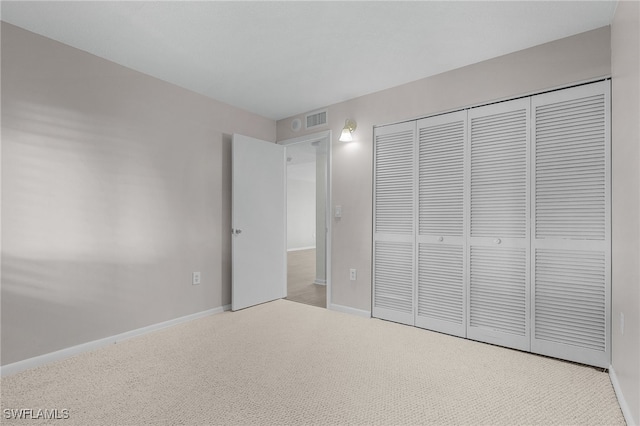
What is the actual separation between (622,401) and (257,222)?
332 centimetres

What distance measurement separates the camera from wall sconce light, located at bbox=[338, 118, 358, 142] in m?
3.41

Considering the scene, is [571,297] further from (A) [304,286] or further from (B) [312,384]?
(A) [304,286]

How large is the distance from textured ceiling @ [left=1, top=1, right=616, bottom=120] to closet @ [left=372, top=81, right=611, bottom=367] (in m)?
0.52

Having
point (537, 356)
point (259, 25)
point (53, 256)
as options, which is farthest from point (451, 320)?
point (53, 256)

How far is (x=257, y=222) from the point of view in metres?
3.83

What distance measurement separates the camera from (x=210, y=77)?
3004mm

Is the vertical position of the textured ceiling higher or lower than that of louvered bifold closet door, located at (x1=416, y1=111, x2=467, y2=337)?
higher

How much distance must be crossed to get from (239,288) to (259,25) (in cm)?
262

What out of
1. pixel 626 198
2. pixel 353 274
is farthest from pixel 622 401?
pixel 353 274

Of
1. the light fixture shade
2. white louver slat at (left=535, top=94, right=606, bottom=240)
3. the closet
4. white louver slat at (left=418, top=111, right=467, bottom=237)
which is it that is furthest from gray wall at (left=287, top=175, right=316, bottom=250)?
white louver slat at (left=535, top=94, right=606, bottom=240)

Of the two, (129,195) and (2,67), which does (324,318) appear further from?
(2,67)

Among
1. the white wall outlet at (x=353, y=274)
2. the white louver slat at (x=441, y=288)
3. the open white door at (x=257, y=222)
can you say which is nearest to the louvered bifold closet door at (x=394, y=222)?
the white louver slat at (x=441, y=288)

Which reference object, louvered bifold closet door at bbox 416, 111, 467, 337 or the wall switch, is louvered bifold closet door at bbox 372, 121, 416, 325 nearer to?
louvered bifold closet door at bbox 416, 111, 467, 337

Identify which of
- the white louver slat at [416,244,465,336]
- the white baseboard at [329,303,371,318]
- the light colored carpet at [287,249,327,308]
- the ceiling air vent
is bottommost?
the light colored carpet at [287,249,327,308]
